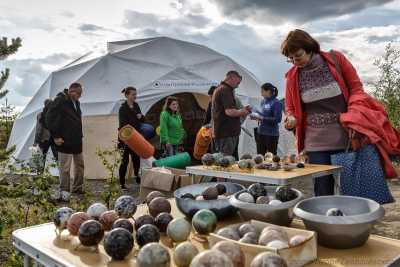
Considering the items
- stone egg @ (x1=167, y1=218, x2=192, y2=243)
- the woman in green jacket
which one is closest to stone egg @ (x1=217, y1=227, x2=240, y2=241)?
stone egg @ (x1=167, y1=218, x2=192, y2=243)

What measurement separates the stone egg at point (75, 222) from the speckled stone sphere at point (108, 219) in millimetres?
59

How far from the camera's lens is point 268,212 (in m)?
1.45

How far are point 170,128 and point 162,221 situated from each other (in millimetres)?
5373

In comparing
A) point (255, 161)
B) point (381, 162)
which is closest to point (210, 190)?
point (381, 162)

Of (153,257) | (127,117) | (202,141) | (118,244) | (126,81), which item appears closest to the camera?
(153,257)

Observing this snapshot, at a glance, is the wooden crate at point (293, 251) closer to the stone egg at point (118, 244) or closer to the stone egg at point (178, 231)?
the stone egg at point (178, 231)

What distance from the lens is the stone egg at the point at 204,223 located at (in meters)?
1.40

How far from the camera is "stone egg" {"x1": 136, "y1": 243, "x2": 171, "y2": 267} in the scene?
1.14 meters

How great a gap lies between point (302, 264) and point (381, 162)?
162 centimetres

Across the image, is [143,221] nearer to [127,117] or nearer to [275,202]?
[275,202]

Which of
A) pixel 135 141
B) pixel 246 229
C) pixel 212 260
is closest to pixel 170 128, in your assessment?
pixel 135 141

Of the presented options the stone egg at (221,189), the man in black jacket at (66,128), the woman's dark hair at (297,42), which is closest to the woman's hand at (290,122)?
the woman's dark hair at (297,42)

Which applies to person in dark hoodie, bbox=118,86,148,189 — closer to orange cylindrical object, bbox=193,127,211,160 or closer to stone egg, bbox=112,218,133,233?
orange cylindrical object, bbox=193,127,211,160

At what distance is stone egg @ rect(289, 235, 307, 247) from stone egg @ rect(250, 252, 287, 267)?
0.42 ft
